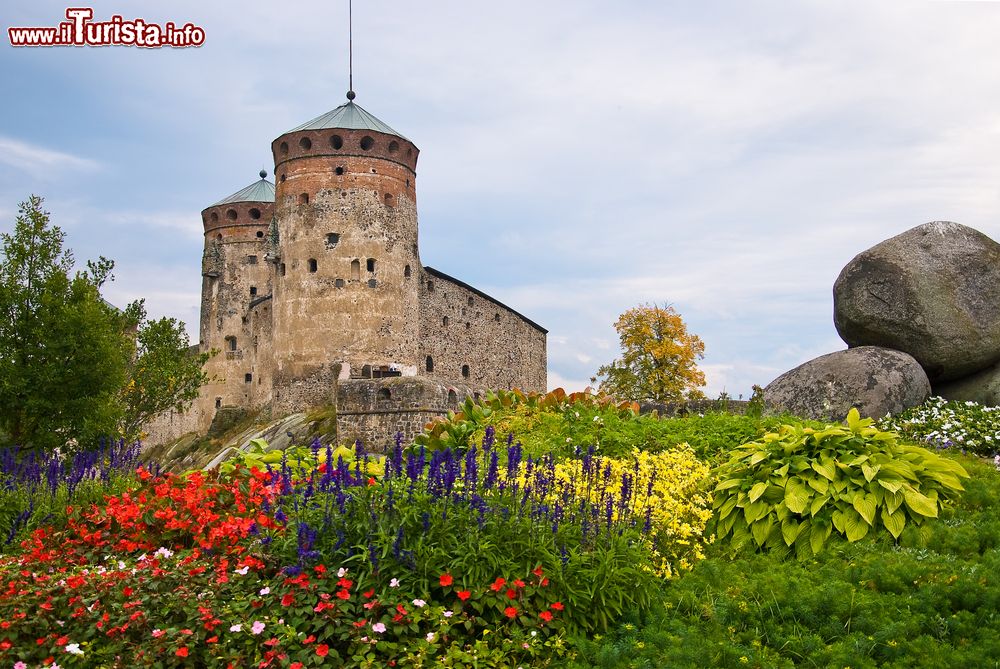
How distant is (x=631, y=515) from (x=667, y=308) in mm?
30685

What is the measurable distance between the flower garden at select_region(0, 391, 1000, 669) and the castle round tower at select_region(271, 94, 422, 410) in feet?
83.3

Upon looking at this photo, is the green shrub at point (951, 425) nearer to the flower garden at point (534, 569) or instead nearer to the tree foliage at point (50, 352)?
the flower garden at point (534, 569)

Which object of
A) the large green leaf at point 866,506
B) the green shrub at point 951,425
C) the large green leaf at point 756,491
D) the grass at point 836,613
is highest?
the green shrub at point 951,425

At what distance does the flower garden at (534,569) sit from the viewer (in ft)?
16.4

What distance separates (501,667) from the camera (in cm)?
493

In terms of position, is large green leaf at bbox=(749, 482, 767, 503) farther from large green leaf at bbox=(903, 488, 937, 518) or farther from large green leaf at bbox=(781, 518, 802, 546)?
large green leaf at bbox=(903, 488, 937, 518)

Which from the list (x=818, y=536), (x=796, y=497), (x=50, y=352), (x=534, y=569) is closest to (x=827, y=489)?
(x=796, y=497)

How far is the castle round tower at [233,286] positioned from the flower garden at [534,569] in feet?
119

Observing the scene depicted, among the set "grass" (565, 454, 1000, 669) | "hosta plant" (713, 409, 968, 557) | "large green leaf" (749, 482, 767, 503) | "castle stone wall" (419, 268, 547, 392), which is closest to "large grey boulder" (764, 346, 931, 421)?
"hosta plant" (713, 409, 968, 557)

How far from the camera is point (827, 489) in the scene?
21.8ft

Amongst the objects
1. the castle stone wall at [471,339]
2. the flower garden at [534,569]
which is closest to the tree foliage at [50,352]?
the flower garden at [534,569]

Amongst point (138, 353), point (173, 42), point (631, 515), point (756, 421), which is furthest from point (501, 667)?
point (138, 353)

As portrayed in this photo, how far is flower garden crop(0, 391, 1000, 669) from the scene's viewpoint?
16.4ft

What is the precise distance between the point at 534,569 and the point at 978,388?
10641mm
